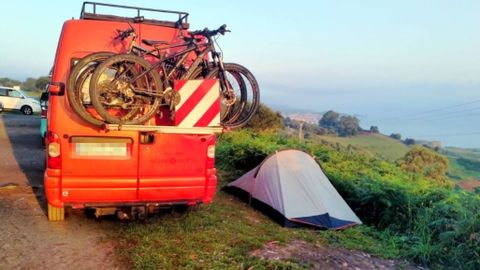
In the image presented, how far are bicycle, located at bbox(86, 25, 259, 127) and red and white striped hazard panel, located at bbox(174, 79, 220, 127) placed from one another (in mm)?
161

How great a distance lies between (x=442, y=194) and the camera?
7102 millimetres

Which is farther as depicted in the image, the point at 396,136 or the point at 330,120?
the point at 396,136

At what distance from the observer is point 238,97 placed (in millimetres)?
5707

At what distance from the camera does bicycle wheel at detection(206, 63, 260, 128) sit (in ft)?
18.3

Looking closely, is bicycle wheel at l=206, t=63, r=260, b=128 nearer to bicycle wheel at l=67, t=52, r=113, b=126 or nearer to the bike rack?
the bike rack

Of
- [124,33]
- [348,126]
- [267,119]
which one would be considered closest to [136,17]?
[124,33]

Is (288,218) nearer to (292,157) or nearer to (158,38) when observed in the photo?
(292,157)

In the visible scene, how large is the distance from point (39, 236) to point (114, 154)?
4.31 ft

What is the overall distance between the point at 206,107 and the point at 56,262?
225 centimetres

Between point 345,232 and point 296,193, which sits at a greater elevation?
point 296,193

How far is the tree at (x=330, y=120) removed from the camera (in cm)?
5510

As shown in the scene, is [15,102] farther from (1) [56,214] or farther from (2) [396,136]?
(2) [396,136]

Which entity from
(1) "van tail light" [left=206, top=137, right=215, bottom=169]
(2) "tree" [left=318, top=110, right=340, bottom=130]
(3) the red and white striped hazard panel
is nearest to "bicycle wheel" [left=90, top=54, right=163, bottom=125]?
→ (3) the red and white striped hazard panel

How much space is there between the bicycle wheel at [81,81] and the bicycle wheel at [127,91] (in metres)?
0.15
